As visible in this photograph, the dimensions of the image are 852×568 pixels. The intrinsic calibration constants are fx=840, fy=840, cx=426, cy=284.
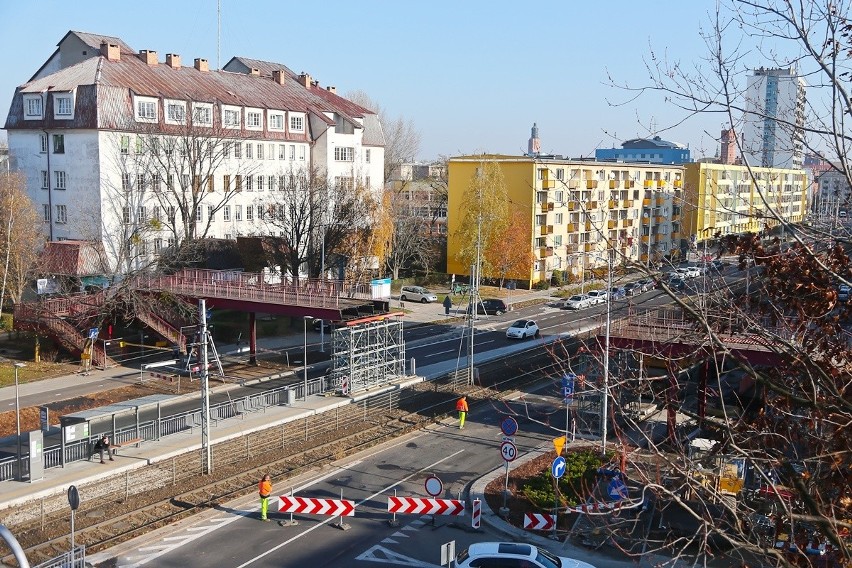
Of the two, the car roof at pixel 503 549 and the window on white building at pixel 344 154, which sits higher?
the window on white building at pixel 344 154

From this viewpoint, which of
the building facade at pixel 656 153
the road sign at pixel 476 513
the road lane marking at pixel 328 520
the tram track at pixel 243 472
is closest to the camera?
the road lane marking at pixel 328 520

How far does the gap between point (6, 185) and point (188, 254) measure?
900cm

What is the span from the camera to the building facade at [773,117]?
6.57m

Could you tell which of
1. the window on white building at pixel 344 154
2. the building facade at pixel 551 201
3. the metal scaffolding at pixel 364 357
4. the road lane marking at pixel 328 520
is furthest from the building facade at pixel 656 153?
the road lane marking at pixel 328 520

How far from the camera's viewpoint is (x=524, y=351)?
41.4m

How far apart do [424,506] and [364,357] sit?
1467 centimetres

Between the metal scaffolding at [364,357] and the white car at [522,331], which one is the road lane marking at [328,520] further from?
the white car at [522,331]

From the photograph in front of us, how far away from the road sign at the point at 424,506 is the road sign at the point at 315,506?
3.36 ft

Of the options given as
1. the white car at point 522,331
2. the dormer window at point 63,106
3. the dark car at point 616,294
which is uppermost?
the dormer window at point 63,106

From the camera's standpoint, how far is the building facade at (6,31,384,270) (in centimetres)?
4494

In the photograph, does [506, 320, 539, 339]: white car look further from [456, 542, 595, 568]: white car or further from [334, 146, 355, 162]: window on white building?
[456, 542, 595, 568]: white car

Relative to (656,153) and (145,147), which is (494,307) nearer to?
(145,147)

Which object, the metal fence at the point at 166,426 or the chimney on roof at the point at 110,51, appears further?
the chimney on roof at the point at 110,51

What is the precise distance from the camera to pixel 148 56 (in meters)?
51.5
